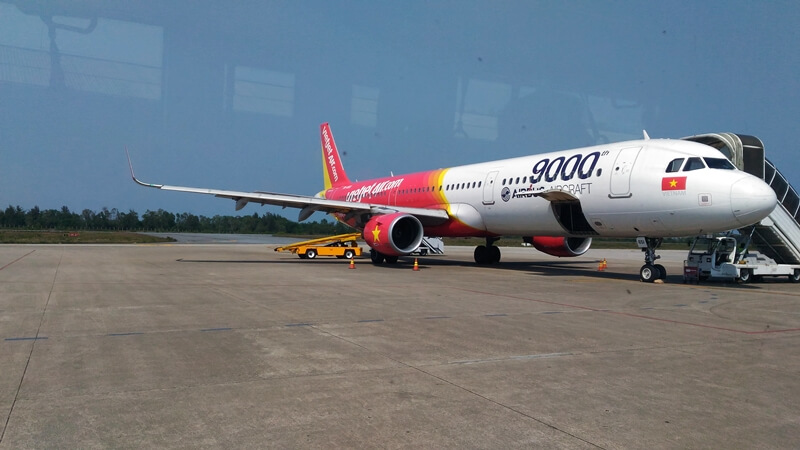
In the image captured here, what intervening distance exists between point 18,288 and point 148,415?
10515 mm

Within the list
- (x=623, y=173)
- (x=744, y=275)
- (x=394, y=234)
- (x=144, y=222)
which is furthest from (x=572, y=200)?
(x=144, y=222)

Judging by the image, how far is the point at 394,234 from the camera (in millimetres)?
21562

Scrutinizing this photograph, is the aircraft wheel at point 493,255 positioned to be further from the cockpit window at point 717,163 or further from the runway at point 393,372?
the runway at point 393,372

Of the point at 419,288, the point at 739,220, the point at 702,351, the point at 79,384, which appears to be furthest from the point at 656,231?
the point at 79,384

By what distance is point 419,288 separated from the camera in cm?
1364

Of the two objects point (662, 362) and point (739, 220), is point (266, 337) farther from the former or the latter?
point (739, 220)

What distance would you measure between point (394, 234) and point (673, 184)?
9882 mm

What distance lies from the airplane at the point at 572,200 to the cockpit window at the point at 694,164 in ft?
0.07

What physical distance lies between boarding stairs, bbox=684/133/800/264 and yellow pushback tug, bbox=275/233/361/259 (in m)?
15.2

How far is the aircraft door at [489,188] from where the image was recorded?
20.5 m

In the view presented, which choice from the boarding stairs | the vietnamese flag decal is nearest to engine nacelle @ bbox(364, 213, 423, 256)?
the vietnamese flag decal

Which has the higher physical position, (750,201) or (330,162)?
(330,162)

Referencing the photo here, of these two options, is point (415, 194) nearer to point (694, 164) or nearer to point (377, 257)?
point (377, 257)

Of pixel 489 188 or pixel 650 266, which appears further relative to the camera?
pixel 489 188
